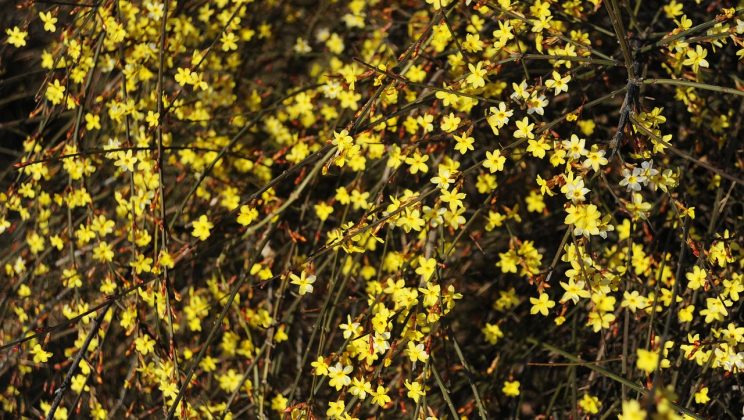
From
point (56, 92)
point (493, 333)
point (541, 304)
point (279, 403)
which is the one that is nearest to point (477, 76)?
point (541, 304)

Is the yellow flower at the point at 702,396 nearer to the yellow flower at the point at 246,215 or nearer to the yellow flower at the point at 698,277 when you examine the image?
the yellow flower at the point at 698,277

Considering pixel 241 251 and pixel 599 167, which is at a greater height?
pixel 599 167

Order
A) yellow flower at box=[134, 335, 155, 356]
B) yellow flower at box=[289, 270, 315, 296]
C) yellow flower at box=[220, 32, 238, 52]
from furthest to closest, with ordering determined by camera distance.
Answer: yellow flower at box=[220, 32, 238, 52]
yellow flower at box=[134, 335, 155, 356]
yellow flower at box=[289, 270, 315, 296]

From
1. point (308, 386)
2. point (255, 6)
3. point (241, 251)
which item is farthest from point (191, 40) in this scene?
point (308, 386)

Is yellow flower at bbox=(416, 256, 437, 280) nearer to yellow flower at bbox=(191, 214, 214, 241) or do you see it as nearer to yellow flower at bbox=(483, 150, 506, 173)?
yellow flower at bbox=(483, 150, 506, 173)

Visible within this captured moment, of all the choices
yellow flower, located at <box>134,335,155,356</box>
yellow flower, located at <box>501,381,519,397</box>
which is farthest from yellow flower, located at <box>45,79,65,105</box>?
yellow flower, located at <box>501,381,519,397</box>

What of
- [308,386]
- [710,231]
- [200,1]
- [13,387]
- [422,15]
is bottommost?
[308,386]

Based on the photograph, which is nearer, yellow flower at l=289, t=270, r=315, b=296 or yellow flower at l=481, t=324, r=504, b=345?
yellow flower at l=289, t=270, r=315, b=296

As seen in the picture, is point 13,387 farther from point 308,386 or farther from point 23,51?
point 23,51

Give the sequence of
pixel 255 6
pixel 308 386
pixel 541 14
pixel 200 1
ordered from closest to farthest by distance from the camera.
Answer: pixel 541 14
pixel 308 386
pixel 200 1
pixel 255 6

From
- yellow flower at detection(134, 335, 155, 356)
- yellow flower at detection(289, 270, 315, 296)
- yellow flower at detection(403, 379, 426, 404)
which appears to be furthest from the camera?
yellow flower at detection(134, 335, 155, 356)
